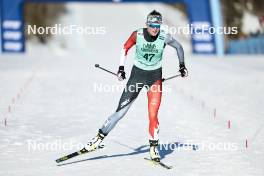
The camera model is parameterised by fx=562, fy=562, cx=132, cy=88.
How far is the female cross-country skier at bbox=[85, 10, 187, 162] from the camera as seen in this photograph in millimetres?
6723

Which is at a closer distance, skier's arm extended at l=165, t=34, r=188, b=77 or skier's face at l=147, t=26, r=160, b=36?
skier's face at l=147, t=26, r=160, b=36

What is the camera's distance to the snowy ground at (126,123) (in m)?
6.57

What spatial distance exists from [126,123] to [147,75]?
294 cm

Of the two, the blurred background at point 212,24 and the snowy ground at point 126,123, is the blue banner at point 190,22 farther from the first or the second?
the snowy ground at point 126,123

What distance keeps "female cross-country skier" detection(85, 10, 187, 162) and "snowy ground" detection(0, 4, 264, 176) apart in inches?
14.5

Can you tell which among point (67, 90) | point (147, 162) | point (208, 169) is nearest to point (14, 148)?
point (147, 162)

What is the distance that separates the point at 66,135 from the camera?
334 inches

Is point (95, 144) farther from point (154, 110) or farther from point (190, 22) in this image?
point (190, 22)

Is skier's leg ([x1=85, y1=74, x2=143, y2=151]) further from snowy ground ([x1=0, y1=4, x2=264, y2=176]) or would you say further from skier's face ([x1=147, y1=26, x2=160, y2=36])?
skier's face ([x1=147, y1=26, x2=160, y2=36])

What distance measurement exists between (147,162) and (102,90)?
25.8 ft

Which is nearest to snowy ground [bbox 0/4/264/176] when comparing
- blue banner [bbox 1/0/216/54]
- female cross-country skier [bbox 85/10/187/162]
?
female cross-country skier [bbox 85/10/187/162]

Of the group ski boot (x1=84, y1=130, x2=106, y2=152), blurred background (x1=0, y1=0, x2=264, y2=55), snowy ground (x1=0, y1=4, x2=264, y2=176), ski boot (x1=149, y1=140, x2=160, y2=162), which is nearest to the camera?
snowy ground (x1=0, y1=4, x2=264, y2=176)

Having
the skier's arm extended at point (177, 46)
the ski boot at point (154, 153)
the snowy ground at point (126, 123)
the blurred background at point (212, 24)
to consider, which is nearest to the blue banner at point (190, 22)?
the blurred background at point (212, 24)

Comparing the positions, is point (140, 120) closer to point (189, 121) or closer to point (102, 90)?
point (189, 121)
